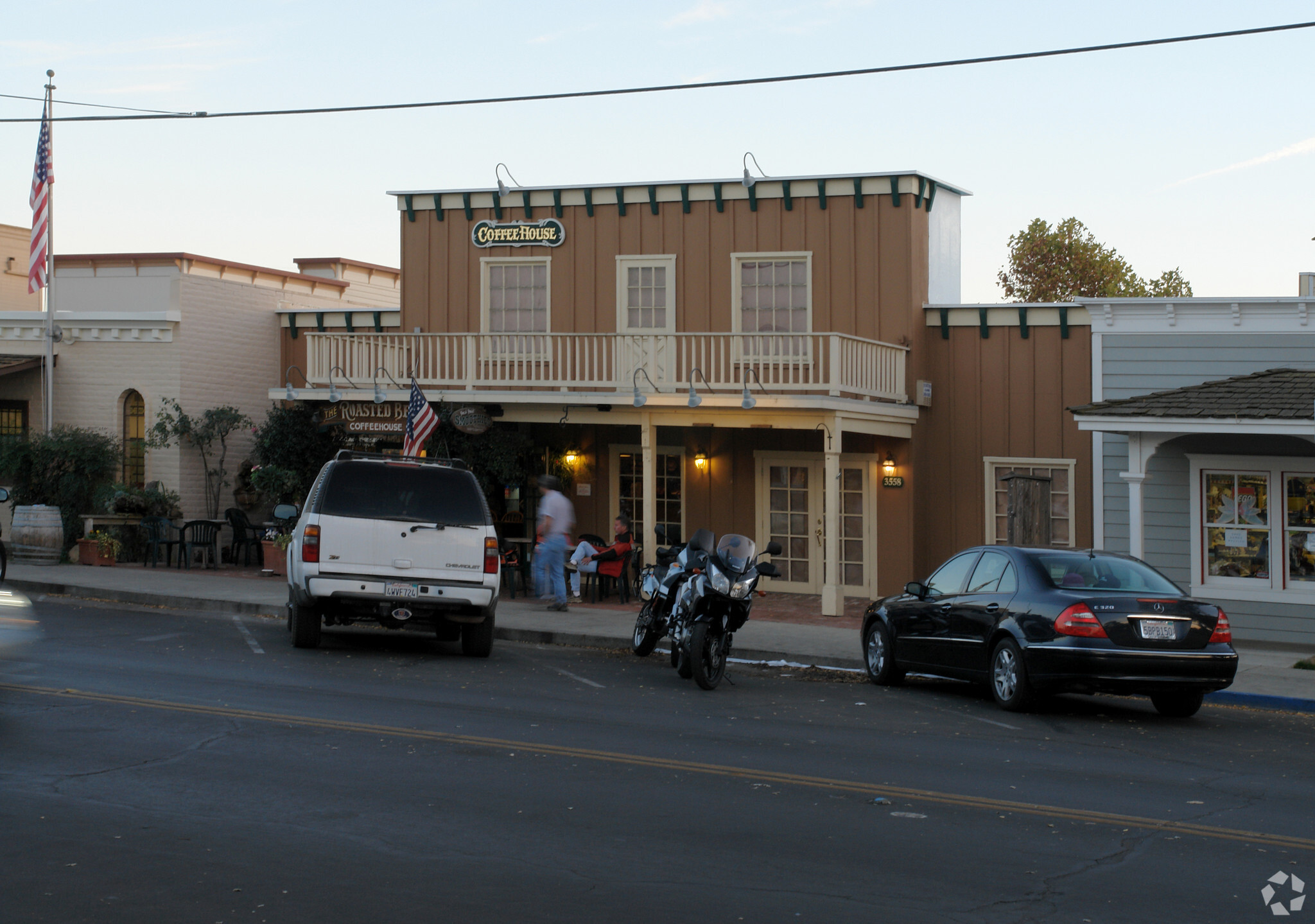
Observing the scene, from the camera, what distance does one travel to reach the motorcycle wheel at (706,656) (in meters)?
12.3

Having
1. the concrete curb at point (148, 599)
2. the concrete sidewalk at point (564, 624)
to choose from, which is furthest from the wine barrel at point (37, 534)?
the concrete curb at point (148, 599)

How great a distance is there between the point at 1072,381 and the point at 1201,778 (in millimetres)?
12390

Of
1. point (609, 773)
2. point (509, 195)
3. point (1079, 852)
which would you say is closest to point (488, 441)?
point (509, 195)

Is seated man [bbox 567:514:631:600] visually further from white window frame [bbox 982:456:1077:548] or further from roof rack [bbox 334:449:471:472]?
roof rack [bbox 334:449:471:472]

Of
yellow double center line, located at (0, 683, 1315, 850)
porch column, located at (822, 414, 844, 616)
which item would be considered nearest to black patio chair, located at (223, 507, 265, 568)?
porch column, located at (822, 414, 844, 616)

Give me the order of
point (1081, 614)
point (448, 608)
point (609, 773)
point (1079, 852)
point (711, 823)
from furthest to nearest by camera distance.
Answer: point (448, 608) → point (1081, 614) → point (609, 773) → point (711, 823) → point (1079, 852)

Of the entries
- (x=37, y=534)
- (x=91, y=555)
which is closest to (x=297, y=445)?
(x=91, y=555)

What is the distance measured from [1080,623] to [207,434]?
58.2ft

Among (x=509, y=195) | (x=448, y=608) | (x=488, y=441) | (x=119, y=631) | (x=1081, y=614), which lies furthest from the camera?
(x=509, y=195)

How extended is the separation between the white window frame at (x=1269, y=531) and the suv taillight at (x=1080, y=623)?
7.55m

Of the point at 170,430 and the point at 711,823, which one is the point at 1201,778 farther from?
the point at 170,430

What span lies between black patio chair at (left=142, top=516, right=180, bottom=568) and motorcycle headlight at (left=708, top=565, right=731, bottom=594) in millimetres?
13561

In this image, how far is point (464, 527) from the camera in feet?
46.0

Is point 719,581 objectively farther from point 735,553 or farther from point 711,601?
point 735,553
